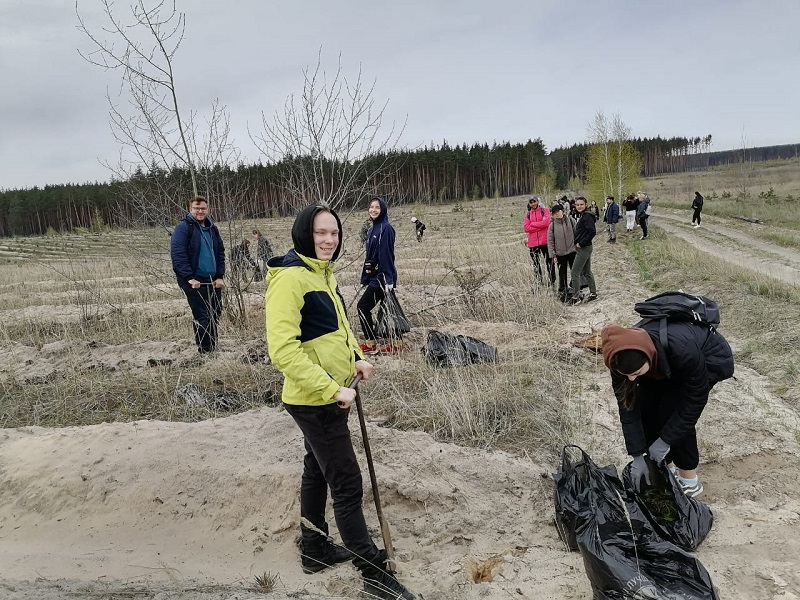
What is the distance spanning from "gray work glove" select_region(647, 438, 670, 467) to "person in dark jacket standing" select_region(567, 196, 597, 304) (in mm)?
5560

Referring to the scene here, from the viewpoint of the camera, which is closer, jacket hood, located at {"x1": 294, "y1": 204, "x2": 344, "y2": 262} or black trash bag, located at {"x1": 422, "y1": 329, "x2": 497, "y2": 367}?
jacket hood, located at {"x1": 294, "y1": 204, "x2": 344, "y2": 262}

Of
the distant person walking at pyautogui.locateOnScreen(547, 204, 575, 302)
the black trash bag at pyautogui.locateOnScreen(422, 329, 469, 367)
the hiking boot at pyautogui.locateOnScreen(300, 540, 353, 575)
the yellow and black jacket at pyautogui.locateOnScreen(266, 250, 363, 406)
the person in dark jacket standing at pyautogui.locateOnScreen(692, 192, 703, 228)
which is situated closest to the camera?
the yellow and black jacket at pyautogui.locateOnScreen(266, 250, 363, 406)

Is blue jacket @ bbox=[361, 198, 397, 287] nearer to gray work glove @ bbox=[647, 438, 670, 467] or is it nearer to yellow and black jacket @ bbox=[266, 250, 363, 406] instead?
yellow and black jacket @ bbox=[266, 250, 363, 406]

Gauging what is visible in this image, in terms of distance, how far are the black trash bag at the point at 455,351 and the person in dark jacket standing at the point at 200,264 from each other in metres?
2.39

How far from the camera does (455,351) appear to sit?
5102 millimetres

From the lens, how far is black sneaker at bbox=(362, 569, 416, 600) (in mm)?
2323

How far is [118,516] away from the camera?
10.6 feet

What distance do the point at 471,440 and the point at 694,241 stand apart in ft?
50.2

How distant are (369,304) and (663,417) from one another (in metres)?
3.65

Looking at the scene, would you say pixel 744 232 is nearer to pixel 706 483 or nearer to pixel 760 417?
pixel 760 417

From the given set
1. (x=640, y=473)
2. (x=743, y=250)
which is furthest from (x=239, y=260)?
(x=743, y=250)

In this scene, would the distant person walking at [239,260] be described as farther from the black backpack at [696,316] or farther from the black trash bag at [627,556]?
the black trash bag at [627,556]

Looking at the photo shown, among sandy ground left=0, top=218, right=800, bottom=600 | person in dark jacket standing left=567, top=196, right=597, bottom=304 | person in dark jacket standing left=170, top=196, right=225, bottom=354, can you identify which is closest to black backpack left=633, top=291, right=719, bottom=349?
sandy ground left=0, top=218, right=800, bottom=600

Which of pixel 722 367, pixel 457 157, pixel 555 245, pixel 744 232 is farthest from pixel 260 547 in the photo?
pixel 457 157
